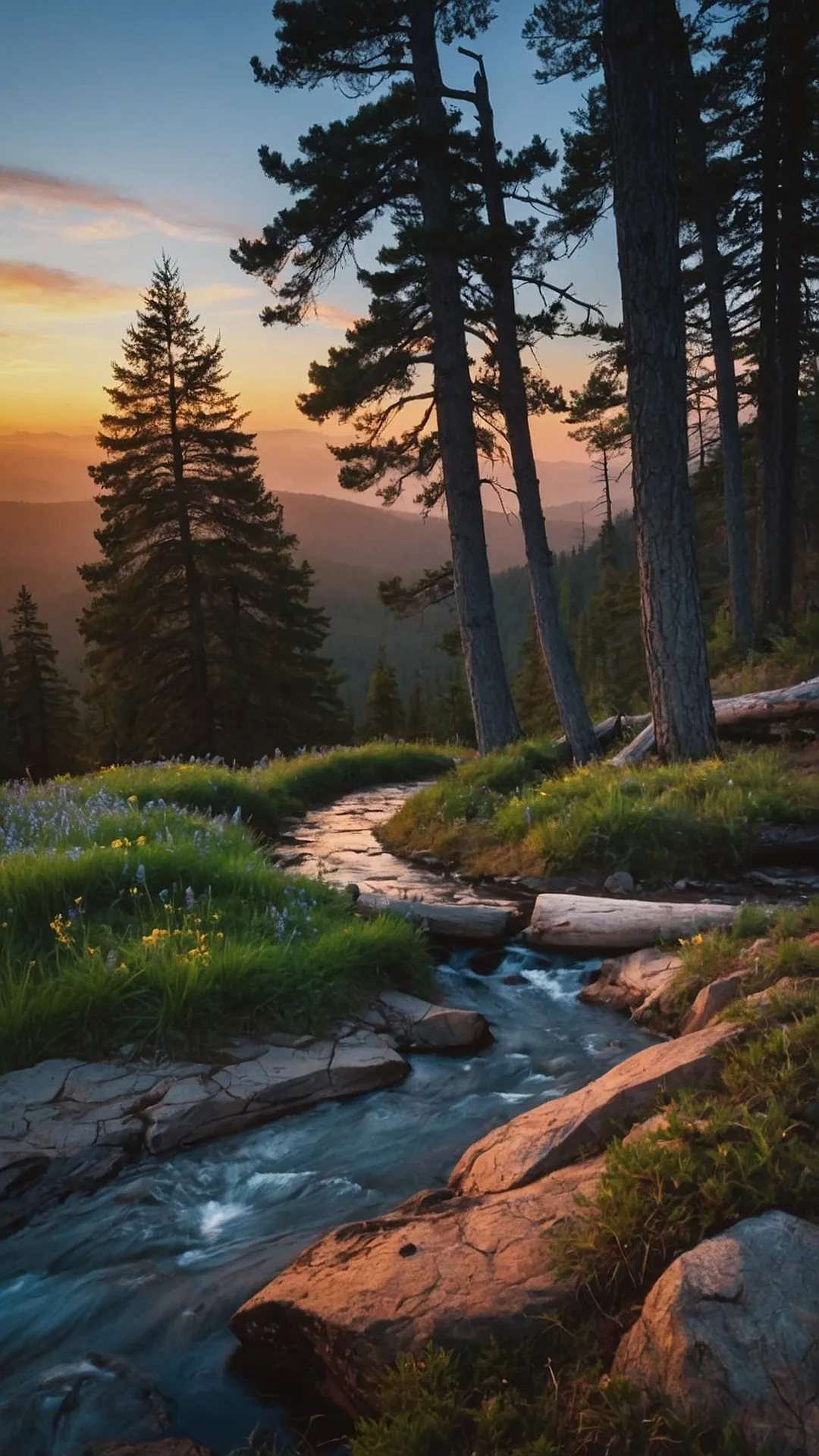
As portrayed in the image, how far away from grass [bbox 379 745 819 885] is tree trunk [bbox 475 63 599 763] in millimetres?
2997

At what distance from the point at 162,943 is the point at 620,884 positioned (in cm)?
454

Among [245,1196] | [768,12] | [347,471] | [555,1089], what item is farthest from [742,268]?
[245,1196]

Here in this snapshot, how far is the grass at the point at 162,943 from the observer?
5215 millimetres

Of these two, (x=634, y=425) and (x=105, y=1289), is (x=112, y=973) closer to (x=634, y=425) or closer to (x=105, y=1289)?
(x=105, y=1289)

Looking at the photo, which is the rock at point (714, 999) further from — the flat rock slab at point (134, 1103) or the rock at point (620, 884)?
the rock at point (620, 884)

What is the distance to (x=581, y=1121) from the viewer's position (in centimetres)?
365

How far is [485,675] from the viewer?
15.5m

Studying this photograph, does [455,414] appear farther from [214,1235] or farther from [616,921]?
[214,1235]

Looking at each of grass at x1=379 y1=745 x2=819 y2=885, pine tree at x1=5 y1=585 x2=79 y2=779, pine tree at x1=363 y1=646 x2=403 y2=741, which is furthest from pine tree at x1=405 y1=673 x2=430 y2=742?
grass at x1=379 y1=745 x2=819 y2=885

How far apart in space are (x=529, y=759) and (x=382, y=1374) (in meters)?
11.3

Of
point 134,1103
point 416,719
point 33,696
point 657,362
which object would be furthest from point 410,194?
point 416,719

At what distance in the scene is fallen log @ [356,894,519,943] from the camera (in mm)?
7668

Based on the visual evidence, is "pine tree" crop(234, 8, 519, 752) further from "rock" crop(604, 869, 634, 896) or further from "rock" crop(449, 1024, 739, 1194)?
"rock" crop(449, 1024, 739, 1194)

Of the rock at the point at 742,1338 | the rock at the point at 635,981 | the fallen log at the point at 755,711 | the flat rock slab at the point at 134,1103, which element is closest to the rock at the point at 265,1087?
the flat rock slab at the point at 134,1103
